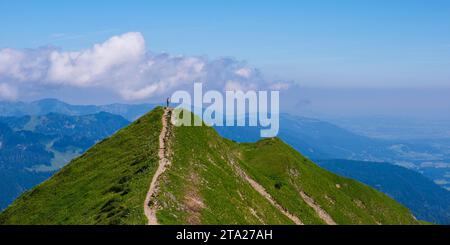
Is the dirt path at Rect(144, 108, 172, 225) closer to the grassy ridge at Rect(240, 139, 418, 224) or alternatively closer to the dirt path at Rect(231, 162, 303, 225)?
the dirt path at Rect(231, 162, 303, 225)

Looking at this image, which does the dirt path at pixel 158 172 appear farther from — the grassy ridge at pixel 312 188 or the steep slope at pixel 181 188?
the grassy ridge at pixel 312 188

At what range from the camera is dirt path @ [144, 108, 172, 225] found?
59188mm

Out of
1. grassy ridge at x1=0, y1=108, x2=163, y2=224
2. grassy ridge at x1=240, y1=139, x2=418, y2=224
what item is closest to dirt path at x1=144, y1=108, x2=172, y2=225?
grassy ridge at x1=0, y1=108, x2=163, y2=224

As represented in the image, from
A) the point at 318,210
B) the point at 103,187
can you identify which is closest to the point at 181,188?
the point at 103,187

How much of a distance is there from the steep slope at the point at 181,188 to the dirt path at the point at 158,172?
1.21 ft

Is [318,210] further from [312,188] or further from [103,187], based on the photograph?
[103,187]

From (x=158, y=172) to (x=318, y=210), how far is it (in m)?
66.4

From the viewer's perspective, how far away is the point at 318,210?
133500 millimetres

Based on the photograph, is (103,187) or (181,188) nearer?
(181,188)

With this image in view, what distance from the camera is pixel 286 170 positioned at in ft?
470

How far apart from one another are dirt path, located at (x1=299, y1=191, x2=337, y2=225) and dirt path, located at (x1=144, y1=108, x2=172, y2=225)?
148 feet

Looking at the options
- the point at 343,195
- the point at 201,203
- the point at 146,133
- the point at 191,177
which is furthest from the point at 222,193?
the point at 343,195
